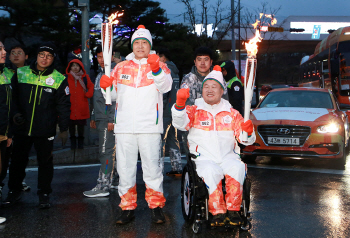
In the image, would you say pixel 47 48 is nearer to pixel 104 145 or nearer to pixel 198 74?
pixel 104 145

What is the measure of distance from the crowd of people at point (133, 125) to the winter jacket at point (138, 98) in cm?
1

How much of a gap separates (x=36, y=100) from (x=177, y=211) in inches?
84.8

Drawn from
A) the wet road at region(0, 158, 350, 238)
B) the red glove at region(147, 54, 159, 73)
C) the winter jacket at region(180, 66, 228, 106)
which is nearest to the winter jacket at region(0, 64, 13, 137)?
the wet road at region(0, 158, 350, 238)

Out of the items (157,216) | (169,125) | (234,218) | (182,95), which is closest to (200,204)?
(234,218)

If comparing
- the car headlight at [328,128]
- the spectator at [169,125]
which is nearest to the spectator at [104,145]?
the spectator at [169,125]

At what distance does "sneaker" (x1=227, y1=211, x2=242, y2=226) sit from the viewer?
3.78 meters

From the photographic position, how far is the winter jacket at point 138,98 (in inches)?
169

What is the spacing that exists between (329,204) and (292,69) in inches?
2244

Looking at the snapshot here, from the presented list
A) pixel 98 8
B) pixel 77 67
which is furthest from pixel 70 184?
pixel 98 8

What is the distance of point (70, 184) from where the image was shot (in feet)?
20.5

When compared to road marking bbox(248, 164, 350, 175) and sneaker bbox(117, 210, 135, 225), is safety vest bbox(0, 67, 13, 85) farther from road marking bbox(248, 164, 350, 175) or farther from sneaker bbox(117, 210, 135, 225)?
road marking bbox(248, 164, 350, 175)

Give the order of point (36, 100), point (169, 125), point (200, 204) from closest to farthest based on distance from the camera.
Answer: point (200, 204) < point (36, 100) < point (169, 125)

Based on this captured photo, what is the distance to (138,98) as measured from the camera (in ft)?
14.1

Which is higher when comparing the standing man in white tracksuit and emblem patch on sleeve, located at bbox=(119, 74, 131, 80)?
emblem patch on sleeve, located at bbox=(119, 74, 131, 80)
